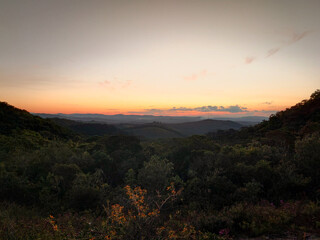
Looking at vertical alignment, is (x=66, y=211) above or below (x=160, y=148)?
below

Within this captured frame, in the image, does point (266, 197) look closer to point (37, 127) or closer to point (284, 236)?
point (284, 236)

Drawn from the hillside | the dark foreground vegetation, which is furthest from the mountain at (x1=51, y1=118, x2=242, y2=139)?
the dark foreground vegetation

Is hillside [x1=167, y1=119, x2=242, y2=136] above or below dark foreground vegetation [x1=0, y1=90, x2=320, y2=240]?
below

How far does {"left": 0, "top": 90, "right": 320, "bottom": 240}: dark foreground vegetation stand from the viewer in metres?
6.07

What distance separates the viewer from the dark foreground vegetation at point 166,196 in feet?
19.9

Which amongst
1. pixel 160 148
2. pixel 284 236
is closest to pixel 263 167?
pixel 284 236

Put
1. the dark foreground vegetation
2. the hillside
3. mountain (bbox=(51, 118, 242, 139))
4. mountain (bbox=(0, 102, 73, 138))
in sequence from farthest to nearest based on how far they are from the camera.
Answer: the hillside, mountain (bbox=(51, 118, 242, 139)), mountain (bbox=(0, 102, 73, 138)), the dark foreground vegetation

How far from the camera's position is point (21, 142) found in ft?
73.0

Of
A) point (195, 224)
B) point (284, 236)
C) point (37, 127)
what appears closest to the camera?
point (284, 236)

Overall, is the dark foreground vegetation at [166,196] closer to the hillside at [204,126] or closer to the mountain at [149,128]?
the mountain at [149,128]

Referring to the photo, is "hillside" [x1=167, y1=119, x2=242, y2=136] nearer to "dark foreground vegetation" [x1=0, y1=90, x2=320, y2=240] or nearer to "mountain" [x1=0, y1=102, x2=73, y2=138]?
"mountain" [x1=0, y1=102, x2=73, y2=138]

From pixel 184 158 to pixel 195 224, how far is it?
9052 millimetres

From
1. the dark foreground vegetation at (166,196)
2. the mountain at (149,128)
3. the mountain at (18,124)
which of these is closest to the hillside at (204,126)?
the mountain at (149,128)

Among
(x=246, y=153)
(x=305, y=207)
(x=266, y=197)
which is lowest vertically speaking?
(x=266, y=197)
